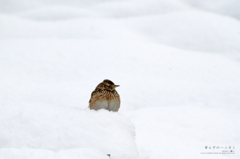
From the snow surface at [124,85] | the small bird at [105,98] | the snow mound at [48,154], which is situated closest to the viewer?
the snow mound at [48,154]

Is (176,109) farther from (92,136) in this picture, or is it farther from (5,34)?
(5,34)

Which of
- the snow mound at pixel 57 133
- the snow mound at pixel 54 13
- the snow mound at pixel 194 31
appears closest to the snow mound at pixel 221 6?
the snow mound at pixel 194 31

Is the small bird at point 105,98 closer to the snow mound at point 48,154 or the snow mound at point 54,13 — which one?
the snow mound at point 48,154

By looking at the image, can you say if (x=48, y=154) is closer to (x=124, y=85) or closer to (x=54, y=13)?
(x=124, y=85)

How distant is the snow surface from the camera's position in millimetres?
2576

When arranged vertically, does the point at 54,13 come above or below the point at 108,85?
above

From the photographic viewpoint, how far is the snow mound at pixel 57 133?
2.36m

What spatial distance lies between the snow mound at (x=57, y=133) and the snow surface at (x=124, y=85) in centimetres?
1

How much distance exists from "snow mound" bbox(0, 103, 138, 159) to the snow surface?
1cm

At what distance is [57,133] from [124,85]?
23.3ft

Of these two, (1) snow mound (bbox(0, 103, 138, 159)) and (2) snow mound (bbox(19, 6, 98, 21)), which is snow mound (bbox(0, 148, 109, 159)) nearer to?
(1) snow mound (bbox(0, 103, 138, 159))

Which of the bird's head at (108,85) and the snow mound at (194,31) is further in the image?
the snow mound at (194,31)

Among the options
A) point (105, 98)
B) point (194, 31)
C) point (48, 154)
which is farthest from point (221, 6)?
point (48, 154)

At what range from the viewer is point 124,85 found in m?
9.56
